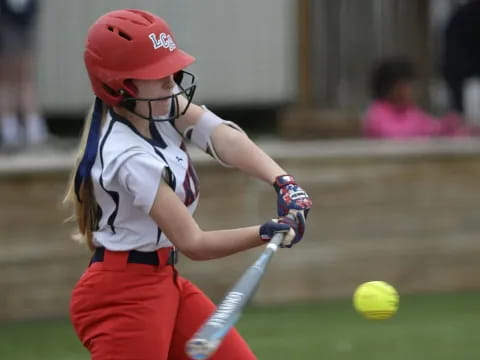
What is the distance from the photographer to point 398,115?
8719 millimetres

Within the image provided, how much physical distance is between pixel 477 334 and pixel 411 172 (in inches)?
54.9

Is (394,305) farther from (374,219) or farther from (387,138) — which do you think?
(387,138)

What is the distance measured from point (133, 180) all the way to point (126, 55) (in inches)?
16.1

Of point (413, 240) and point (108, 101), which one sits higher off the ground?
point (108, 101)

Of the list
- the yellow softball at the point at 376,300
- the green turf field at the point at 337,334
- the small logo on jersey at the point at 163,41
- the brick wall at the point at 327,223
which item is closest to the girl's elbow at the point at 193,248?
the small logo on jersey at the point at 163,41

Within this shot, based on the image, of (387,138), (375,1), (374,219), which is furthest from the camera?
(375,1)

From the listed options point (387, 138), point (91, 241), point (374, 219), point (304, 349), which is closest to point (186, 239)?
point (91, 241)

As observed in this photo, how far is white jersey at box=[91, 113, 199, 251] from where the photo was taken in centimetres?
391

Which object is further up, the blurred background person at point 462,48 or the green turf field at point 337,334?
the blurred background person at point 462,48

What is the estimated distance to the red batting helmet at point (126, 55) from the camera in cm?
398

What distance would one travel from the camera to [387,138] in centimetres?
855

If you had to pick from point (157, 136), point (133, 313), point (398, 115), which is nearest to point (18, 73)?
point (398, 115)

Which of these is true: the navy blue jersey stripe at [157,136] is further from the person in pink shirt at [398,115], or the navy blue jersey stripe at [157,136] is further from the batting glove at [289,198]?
the person in pink shirt at [398,115]

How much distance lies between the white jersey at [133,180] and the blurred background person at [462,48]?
6.55m
